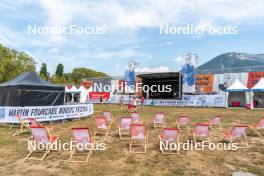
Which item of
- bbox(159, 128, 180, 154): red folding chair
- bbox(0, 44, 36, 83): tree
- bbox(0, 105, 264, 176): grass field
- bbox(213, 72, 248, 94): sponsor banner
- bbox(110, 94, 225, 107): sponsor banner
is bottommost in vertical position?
bbox(0, 105, 264, 176): grass field

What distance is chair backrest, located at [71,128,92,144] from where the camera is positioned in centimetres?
761

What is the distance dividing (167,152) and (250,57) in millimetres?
116595

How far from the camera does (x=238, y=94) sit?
32562 mm

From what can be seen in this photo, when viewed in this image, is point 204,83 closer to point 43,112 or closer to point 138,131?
point 43,112

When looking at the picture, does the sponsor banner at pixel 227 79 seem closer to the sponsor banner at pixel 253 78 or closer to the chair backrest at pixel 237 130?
the sponsor banner at pixel 253 78

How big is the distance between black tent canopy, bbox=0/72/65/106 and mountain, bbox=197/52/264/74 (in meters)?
25.0

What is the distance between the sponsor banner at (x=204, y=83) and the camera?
3553 centimetres

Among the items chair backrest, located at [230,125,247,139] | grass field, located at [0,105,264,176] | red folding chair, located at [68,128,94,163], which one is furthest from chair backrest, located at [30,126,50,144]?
chair backrest, located at [230,125,247,139]

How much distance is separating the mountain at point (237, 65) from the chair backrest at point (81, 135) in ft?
99.7

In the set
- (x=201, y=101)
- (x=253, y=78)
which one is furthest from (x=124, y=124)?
(x=253, y=78)

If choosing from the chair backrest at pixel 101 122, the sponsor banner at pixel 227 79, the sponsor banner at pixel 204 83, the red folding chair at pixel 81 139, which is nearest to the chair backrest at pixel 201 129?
the chair backrest at pixel 101 122

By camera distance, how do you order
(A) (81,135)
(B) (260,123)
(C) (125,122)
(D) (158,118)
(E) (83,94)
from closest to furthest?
(A) (81,135) < (C) (125,122) < (B) (260,123) < (D) (158,118) < (E) (83,94)

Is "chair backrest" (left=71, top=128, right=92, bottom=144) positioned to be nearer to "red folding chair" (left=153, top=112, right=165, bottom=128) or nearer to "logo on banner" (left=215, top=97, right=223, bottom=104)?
"red folding chair" (left=153, top=112, right=165, bottom=128)

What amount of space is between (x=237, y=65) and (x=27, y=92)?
111 meters
